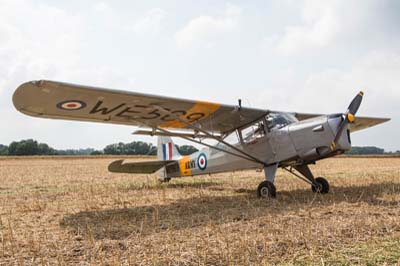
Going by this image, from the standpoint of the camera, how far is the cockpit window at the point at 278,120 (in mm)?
8375

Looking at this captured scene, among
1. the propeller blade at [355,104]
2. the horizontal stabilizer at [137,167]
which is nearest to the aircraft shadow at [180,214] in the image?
the propeller blade at [355,104]

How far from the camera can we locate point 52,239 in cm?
414

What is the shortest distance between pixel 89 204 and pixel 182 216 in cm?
233

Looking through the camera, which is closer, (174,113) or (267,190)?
(267,190)

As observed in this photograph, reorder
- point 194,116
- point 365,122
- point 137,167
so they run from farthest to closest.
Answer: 1. point 365,122
2. point 137,167
3. point 194,116

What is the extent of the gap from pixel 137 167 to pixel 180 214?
6023 mm

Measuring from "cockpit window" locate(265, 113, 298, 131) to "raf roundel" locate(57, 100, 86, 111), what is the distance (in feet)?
14.3

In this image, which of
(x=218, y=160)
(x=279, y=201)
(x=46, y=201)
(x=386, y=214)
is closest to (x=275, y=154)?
(x=279, y=201)

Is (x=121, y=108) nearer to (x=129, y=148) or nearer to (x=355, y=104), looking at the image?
(x=355, y=104)

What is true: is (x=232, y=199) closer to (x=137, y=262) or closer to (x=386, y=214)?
(x=386, y=214)

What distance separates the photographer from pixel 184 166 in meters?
11.2

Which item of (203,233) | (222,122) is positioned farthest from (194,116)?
(203,233)

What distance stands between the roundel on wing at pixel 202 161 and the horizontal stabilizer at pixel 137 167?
1.42 m

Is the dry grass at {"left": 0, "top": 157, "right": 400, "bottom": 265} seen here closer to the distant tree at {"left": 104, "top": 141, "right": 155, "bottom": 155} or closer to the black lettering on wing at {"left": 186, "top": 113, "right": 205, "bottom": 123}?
the black lettering on wing at {"left": 186, "top": 113, "right": 205, "bottom": 123}
